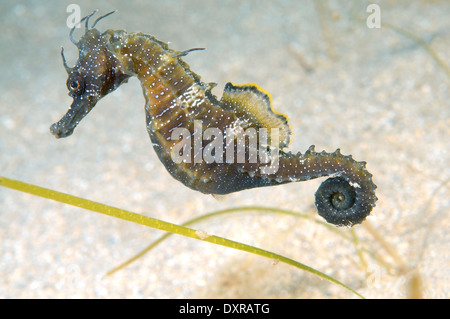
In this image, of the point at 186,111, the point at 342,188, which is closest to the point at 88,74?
the point at 186,111

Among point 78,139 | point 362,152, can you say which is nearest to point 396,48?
point 362,152

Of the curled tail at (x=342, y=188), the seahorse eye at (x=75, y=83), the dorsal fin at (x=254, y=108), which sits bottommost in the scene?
the curled tail at (x=342, y=188)

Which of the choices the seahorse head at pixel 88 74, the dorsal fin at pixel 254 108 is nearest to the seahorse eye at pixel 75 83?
the seahorse head at pixel 88 74

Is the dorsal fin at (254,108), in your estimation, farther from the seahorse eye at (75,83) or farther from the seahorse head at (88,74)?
the seahorse eye at (75,83)

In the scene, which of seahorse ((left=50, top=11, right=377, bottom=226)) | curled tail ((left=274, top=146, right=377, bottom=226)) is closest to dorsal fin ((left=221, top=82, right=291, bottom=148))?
seahorse ((left=50, top=11, right=377, bottom=226))

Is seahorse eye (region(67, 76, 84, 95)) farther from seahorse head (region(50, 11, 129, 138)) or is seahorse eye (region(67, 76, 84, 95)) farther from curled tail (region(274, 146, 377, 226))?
curled tail (region(274, 146, 377, 226))
